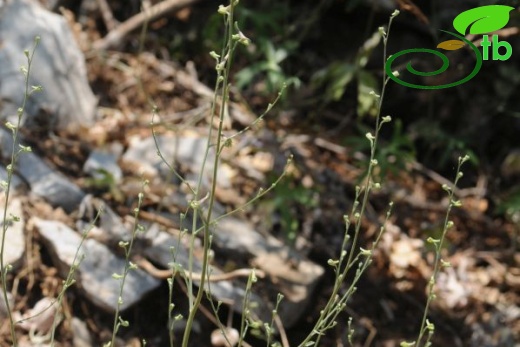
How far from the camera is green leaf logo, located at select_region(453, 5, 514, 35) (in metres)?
4.06

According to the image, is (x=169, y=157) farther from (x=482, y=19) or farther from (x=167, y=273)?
(x=482, y=19)

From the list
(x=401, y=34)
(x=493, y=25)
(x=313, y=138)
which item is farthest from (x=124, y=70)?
(x=493, y=25)

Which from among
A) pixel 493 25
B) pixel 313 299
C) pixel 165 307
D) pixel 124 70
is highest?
pixel 493 25

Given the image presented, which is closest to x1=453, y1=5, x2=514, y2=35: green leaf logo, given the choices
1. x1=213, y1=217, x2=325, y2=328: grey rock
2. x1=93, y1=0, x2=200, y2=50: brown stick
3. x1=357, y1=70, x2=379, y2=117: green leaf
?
x1=357, y1=70, x2=379, y2=117: green leaf

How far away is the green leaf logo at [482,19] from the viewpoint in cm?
406

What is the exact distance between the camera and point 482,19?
4.18m

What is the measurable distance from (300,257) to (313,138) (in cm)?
105

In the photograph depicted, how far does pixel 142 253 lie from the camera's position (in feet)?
11.9

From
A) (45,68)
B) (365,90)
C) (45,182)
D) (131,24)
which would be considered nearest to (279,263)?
(365,90)

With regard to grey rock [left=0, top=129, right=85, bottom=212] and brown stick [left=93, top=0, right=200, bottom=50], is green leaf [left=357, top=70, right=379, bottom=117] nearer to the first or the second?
brown stick [left=93, top=0, right=200, bottom=50]

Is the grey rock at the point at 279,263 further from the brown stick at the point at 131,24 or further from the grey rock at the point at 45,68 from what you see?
the brown stick at the point at 131,24

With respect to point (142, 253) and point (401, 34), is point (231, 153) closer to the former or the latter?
point (142, 253)

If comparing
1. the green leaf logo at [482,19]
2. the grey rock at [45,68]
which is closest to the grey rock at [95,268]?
the grey rock at [45,68]

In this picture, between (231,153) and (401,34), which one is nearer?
(231,153)
